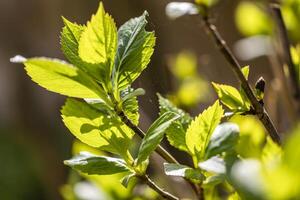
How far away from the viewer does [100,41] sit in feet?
1.19

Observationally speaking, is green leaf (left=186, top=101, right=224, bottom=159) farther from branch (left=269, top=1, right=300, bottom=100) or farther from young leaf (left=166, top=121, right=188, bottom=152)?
branch (left=269, top=1, right=300, bottom=100)

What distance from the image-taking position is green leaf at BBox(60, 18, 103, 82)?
36 centimetres

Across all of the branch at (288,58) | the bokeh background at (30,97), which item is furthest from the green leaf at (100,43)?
the bokeh background at (30,97)

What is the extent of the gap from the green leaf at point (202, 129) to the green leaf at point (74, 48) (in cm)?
7

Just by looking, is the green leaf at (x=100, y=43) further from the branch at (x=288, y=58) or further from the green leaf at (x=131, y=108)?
the branch at (x=288, y=58)

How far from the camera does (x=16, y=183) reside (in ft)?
8.17

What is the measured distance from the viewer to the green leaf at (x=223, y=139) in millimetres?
334

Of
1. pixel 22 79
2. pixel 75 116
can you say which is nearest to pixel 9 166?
pixel 22 79

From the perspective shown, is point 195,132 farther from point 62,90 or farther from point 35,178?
point 35,178

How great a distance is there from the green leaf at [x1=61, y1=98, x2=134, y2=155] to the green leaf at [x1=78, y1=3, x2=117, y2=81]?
27 millimetres

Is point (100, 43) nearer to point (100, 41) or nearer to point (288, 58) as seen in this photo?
point (100, 41)

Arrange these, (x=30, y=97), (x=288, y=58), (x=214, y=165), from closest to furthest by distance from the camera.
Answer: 1. (x=214, y=165)
2. (x=288, y=58)
3. (x=30, y=97)

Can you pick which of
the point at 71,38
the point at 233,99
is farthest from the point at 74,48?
the point at 233,99

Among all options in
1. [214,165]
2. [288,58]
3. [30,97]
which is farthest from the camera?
[30,97]
